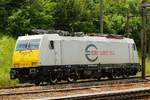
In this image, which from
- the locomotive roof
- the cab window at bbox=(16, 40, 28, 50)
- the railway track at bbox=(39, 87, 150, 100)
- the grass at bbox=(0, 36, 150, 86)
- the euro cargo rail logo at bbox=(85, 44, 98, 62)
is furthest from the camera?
the euro cargo rail logo at bbox=(85, 44, 98, 62)

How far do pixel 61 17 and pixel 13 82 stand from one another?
1862 cm

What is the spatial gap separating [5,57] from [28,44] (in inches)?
303

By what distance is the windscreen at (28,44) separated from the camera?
27.2 meters

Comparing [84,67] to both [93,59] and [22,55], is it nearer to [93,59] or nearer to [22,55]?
[93,59]

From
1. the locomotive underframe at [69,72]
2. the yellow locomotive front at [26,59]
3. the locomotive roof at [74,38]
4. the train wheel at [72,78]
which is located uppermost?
the locomotive roof at [74,38]

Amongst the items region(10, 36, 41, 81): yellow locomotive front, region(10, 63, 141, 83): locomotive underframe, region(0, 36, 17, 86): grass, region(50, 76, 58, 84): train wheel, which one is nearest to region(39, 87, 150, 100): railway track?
region(10, 63, 141, 83): locomotive underframe

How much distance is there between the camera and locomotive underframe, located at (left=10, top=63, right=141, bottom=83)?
26.9 m

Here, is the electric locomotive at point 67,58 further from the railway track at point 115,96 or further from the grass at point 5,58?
the railway track at point 115,96

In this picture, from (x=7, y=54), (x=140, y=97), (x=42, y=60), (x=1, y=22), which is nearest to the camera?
(x=140, y=97)

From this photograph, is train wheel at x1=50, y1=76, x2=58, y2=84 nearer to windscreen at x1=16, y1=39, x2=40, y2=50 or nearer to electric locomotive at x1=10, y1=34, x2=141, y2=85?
electric locomotive at x1=10, y1=34, x2=141, y2=85

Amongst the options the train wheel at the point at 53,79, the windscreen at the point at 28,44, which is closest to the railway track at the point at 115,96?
the train wheel at the point at 53,79

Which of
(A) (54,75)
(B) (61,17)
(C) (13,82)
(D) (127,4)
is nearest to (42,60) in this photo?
(A) (54,75)

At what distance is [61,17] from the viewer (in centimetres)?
4728

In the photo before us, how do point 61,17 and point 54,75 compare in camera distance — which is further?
point 61,17
